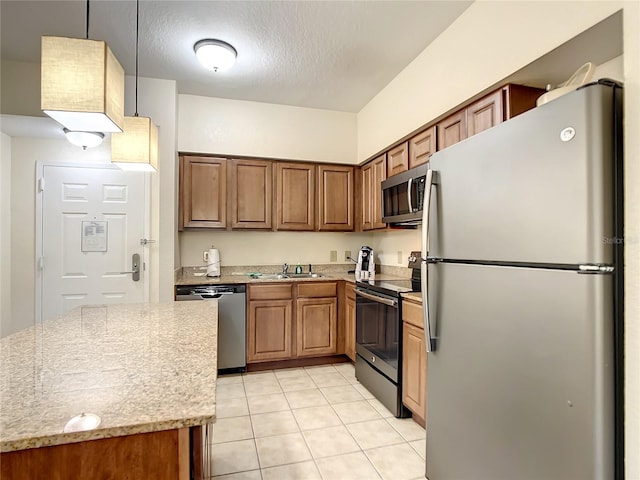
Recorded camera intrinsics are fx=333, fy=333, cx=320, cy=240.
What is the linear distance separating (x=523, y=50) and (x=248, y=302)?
2.78 meters

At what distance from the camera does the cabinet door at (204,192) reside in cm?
331

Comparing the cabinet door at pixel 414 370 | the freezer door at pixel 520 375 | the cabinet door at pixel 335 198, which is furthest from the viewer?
the cabinet door at pixel 335 198

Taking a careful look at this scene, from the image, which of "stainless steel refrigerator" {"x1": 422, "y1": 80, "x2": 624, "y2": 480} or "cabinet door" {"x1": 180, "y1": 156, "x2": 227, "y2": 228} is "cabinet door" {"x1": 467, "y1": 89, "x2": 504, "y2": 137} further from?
"cabinet door" {"x1": 180, "y1": 156, "x2": 227, "y2": 228}

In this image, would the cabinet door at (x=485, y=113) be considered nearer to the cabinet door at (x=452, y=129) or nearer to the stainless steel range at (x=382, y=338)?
the cabinet door at (x=452, y=129)

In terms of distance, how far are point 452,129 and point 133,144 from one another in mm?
1957

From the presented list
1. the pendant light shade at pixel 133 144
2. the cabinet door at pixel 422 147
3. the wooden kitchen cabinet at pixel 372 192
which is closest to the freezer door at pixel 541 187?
the cabinet door at pixel 422 147

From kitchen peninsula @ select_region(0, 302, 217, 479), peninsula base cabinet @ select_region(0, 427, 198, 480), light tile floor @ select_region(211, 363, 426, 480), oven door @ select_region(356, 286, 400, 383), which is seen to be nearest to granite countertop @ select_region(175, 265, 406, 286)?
oven door @ select_region(356, 286, 400, 383)

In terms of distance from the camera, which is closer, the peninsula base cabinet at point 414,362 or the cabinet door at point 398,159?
the peninsula base cabinet at point 414,362

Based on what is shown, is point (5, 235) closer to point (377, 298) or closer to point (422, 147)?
point (377, 298)

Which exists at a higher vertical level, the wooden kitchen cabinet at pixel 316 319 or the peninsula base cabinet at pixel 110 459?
the peninsula base cabinet at pixel 110 459

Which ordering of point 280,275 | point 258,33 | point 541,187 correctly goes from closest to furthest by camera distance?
point 541,187, point 258,33, point 280,275

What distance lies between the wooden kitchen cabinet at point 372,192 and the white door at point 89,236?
222 cm

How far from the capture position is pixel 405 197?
2.64 meters

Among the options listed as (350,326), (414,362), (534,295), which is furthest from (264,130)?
(534,295)
